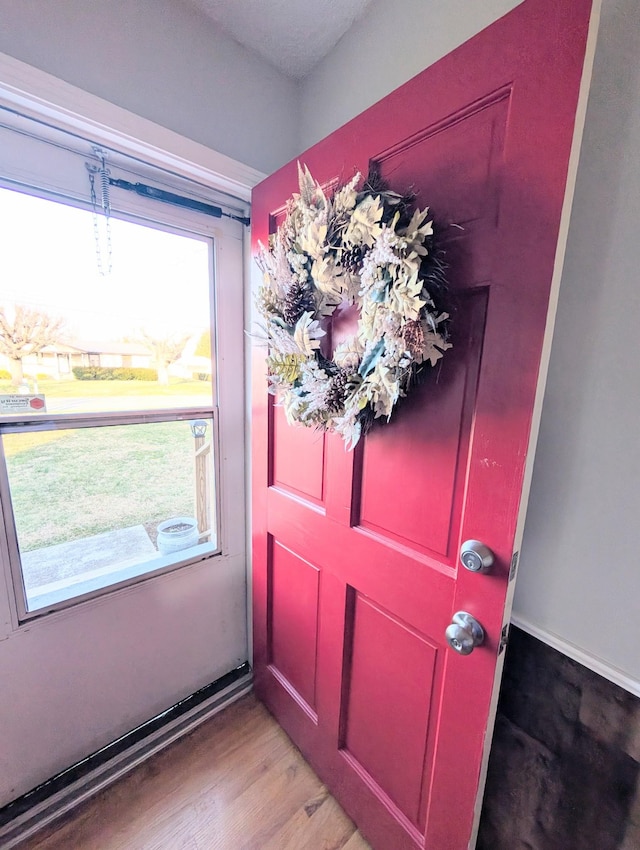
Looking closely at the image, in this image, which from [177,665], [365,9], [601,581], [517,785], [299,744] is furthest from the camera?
[177,665]

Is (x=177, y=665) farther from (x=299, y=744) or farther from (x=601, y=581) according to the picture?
(x=601, y=581)

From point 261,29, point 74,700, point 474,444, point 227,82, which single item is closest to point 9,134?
point 227,82

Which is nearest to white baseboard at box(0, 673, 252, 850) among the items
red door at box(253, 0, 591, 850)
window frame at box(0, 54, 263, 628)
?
red door at box(253, 0, 591, 850)

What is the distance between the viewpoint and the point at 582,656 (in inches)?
28.6

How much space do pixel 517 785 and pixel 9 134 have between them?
2077mm

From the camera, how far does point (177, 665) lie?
55.0 inches

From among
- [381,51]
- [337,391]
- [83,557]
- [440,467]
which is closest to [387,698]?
[440,467]

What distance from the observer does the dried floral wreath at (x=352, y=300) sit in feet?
2.20

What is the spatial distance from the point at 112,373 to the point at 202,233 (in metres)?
0.59

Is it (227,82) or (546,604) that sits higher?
(227,82)

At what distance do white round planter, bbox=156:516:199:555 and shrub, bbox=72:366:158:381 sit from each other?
57 cm

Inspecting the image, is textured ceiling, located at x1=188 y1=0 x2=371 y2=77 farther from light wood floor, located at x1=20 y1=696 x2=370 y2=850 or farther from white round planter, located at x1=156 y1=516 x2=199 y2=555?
light wood floor, located at x1=20 y1=696 x2=370 y2=850

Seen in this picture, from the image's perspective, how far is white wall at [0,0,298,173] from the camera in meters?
0.83

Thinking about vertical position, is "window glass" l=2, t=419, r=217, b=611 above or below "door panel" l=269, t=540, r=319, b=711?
above
